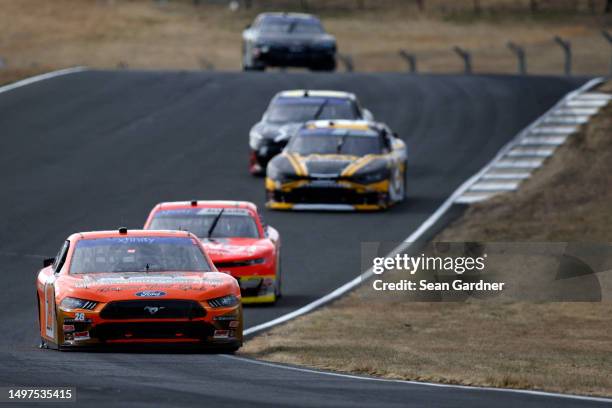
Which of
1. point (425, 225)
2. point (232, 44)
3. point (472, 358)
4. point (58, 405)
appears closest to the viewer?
point (58, 405)

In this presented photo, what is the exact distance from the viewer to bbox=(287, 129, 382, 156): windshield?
99.0ft

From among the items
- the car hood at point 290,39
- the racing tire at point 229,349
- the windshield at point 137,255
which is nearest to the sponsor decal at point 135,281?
the windshield at point 137,255

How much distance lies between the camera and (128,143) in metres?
35.6

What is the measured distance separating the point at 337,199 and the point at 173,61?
1621 inches

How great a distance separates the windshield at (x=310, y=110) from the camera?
33.5 meters

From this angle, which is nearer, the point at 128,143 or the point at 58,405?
the point at 58,405

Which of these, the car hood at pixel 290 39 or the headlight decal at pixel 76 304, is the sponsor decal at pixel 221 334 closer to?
the headlight decal at pixel 76 304

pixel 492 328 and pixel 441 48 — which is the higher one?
pixel 492 328

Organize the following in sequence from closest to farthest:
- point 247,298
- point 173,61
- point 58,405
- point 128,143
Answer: point 58,405 → point 247,298 → point 128,143 → point 173,61

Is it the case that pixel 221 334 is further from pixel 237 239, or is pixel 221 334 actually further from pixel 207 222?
pixel 207 222

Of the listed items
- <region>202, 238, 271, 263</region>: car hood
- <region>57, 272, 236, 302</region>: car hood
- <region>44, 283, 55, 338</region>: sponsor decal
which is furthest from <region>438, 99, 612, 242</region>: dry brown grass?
<region>44, 283, 55, 338</region>: sponsor decal

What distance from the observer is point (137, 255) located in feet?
53.2

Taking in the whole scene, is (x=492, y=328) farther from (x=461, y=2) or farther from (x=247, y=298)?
(x=461, y=2)

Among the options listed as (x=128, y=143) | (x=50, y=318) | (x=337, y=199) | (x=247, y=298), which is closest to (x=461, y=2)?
(x=128, y=143)
